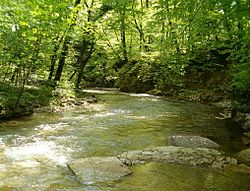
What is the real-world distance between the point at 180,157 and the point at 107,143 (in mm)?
2396

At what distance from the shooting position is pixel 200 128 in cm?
1212

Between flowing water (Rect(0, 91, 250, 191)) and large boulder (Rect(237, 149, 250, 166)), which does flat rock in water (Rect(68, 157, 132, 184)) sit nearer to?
flowing water (Rect(0, 91, 250, 191))

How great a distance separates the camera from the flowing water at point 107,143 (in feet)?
20.4

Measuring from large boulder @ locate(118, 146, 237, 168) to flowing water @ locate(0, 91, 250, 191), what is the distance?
0.29 metres

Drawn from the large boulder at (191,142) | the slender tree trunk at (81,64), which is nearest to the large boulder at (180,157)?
the large boulder at (191,142)

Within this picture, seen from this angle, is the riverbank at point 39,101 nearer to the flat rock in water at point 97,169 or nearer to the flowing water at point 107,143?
the flowing water at point 107,143

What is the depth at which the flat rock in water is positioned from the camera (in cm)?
642

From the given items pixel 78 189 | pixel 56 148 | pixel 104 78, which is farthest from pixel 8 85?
pixel 104 78

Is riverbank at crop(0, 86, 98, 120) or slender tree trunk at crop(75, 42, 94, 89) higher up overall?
slender tree trunk at crop(75, 42, 94, 89)

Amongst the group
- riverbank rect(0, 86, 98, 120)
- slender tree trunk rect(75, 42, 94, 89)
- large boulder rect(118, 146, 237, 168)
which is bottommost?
large boulder rect(118, 146, 237, 168)

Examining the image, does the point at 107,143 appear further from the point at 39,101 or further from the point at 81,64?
the point at 81,64

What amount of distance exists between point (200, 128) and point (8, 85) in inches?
312

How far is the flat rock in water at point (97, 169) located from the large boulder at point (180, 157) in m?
0.44

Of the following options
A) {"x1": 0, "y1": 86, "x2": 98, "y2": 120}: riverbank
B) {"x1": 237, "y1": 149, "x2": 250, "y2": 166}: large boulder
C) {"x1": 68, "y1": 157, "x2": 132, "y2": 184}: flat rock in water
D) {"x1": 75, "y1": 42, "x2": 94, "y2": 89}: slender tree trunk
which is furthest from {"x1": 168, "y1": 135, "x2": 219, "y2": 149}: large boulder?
{"x1": 75, "y1": 42, "x2": 94, "y2": 89}: slender tree trunk
